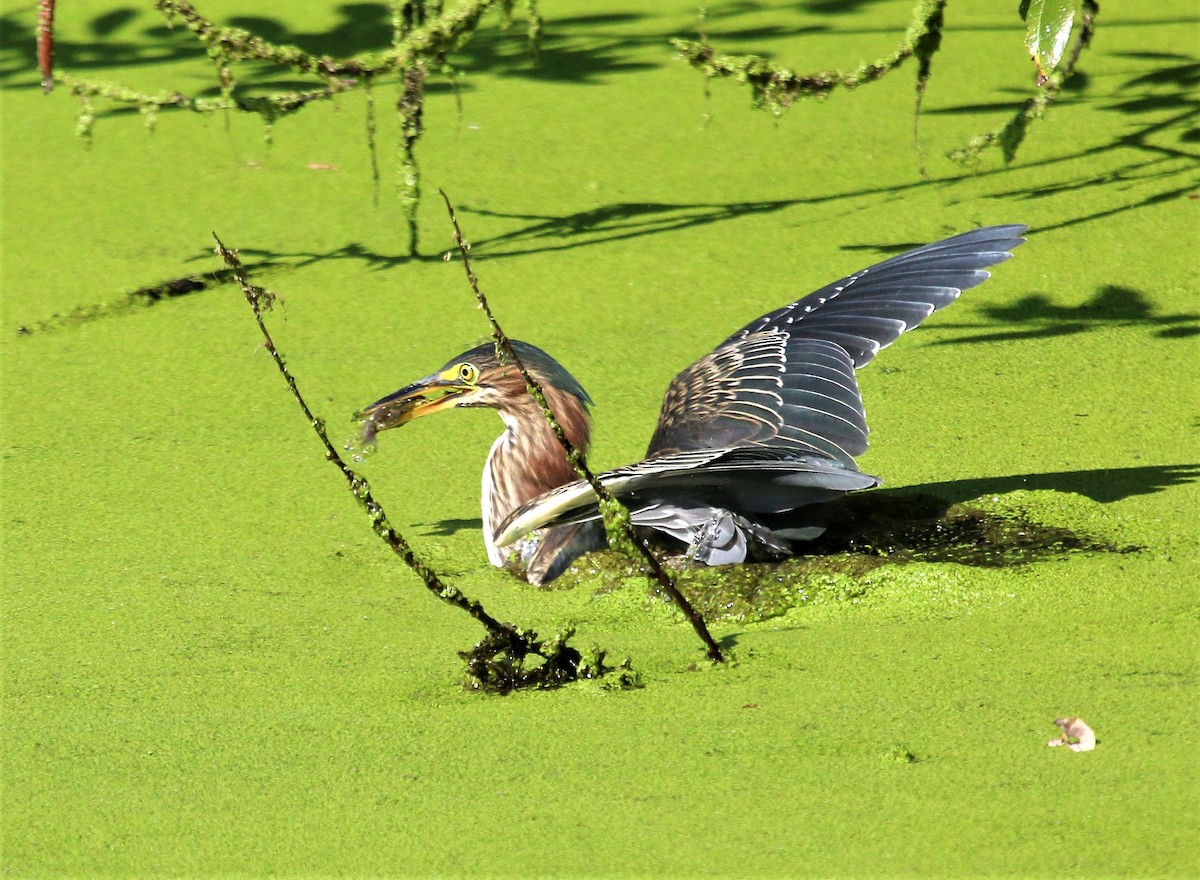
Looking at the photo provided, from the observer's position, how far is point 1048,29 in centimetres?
203

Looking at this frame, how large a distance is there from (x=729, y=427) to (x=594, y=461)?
447 mm

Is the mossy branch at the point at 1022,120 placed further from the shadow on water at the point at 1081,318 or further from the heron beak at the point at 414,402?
the heron beak at the point at 414,402

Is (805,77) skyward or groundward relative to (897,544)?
skyward

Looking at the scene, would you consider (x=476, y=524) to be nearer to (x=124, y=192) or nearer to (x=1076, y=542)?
(x=1076, y=542)

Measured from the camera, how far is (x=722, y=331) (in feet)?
11.7

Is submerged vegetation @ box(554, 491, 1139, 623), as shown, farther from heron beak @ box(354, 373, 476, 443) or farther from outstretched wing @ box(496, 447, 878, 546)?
heron beak @ box(354, 373, 476, 443)

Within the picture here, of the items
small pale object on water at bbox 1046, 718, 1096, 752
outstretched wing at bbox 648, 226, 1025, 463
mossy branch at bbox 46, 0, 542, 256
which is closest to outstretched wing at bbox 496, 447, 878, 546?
outstretched wing at bbox 648, 226, 1025, 463

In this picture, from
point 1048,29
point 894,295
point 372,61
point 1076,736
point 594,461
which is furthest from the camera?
point 372,61

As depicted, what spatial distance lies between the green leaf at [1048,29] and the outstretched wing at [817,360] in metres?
0.69

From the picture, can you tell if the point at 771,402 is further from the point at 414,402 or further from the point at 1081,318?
the point at 1081,318

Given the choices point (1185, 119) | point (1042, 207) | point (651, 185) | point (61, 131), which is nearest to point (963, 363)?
point (1042, 207)

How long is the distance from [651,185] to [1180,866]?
3.10 metres

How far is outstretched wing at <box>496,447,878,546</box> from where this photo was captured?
227 cm

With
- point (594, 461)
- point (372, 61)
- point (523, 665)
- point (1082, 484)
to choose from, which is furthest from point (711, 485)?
point (372, 61)
